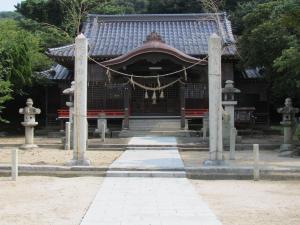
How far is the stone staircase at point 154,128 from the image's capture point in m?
23.5

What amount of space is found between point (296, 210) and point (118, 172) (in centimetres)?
532

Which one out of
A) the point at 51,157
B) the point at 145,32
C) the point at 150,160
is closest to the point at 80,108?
the point at 150,160

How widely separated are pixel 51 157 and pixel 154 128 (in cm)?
964

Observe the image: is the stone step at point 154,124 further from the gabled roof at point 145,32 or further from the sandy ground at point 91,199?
the sandy ground at point 91,199

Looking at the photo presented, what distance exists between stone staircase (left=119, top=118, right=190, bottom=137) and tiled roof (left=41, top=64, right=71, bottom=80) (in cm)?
610

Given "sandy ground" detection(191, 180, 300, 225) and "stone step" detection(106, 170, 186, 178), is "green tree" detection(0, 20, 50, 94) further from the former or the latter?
"sandy ground" detection(191, 180, 300, 225)

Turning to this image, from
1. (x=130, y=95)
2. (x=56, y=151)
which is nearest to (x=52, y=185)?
(x=56, y=151)

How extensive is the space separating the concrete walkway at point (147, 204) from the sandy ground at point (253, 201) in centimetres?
28

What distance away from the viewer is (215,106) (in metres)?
13.2

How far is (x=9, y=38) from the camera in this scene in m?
26.9

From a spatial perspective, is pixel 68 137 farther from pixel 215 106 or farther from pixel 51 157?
pixel 215 106

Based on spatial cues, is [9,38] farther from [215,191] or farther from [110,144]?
[215,191]

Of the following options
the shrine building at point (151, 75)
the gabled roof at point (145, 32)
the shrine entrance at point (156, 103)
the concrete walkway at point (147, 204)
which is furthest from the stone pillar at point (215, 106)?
→ the shrine entrance at point (156, 103)

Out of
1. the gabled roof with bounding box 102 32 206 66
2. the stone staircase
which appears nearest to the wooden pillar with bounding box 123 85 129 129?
the stone staircase
